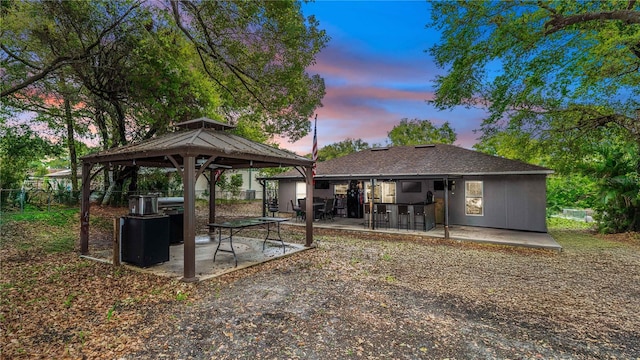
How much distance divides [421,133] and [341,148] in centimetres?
1099

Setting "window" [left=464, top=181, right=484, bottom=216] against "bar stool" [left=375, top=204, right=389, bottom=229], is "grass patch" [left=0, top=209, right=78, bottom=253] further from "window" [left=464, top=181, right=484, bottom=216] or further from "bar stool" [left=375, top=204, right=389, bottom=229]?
"window" [left=464, top=181, right=484, bottom=216]

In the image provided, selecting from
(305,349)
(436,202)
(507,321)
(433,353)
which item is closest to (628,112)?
(436,202)

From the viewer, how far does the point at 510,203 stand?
11.3 metres

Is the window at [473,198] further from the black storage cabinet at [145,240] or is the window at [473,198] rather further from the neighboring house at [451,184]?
the black storage cabinet at [145,240]

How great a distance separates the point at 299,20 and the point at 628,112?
1189 cm

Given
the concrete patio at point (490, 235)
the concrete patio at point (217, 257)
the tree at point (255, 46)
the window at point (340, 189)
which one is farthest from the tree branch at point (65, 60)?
the window at point (340, 189)

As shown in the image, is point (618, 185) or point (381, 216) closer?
point (618, 185)

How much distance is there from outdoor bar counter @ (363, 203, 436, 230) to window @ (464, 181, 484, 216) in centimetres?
144

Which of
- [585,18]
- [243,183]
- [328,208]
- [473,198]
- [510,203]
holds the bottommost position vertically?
[328,208]

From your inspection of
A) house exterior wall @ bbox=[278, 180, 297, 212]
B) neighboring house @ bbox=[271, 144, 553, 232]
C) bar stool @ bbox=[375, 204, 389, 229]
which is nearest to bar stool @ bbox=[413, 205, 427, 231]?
neighboring house @ bbox=[271, 144, 553, 232]

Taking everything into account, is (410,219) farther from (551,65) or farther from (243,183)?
(243,183)

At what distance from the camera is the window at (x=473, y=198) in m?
12.1

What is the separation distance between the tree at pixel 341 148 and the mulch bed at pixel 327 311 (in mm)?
32367

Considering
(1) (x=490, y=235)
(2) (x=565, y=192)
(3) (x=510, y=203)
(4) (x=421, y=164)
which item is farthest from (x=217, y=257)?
(2) (x=565, y=192)
